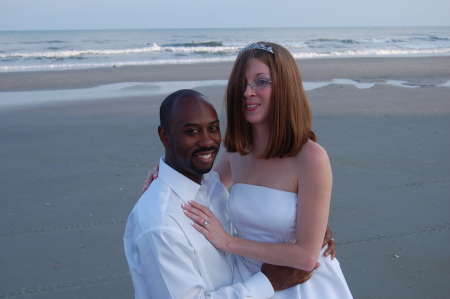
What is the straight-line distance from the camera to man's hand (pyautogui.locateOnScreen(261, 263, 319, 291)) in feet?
7.53

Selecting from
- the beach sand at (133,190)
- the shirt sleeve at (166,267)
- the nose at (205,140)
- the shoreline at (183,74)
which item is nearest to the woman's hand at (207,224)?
the shirt sleeve at (166,267)

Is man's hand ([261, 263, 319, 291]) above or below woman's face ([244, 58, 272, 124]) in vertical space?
below

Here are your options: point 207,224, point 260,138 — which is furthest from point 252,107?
point 207,224

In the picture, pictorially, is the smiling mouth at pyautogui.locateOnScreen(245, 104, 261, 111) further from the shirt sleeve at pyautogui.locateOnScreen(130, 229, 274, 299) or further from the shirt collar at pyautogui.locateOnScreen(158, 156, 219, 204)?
the shirt sleeve at pyautogui.locateOnScreen(130, 229, 274, 299)

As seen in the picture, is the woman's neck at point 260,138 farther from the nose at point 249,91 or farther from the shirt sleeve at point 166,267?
the shirt sleeve at point 166,267

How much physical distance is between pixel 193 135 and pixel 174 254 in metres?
0.51

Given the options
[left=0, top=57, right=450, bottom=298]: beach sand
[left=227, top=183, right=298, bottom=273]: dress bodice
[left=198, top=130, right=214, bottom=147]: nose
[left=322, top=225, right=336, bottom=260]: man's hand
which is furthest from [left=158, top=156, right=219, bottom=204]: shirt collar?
[left=0, top=57, right=450, bottom=298]: beach sand

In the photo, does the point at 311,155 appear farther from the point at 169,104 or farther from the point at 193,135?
the point at 169,104

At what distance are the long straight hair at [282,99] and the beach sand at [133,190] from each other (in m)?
1.87

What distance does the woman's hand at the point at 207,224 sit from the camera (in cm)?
208

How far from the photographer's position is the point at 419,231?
15.4ft

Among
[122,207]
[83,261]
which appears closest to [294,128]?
[83,261]

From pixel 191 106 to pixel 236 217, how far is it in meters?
0.69

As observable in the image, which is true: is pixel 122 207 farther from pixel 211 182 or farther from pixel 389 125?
pixel 389 125
